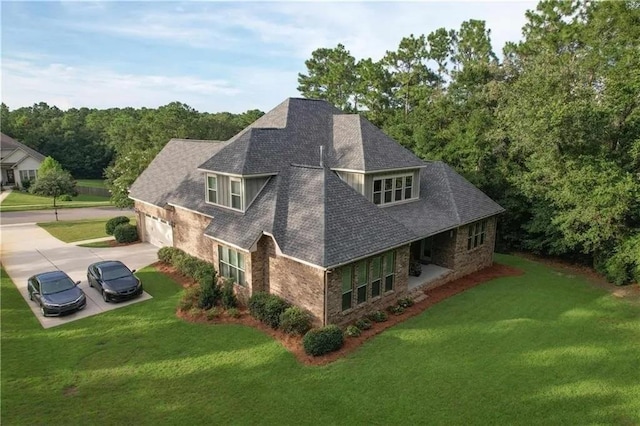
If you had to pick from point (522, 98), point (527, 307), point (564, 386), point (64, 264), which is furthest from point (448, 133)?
point (64, 264)

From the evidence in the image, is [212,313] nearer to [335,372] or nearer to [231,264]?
[231,264]

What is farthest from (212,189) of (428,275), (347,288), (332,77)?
(332,77)

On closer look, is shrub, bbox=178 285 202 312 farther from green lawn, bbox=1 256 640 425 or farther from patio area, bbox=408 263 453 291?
patio area, bbox=408 263 453 291

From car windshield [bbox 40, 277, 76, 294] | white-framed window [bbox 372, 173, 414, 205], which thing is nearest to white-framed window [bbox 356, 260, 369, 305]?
white-framed window [bbox 372, 173, 414, 205]

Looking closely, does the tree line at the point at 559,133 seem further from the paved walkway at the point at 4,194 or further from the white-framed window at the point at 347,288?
the paved walkway at the point at 4,194

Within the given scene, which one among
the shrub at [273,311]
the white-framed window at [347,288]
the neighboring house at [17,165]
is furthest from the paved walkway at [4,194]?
the white-framed window at [347,288]

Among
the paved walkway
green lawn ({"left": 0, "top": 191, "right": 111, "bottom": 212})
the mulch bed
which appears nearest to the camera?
the mulch bed
